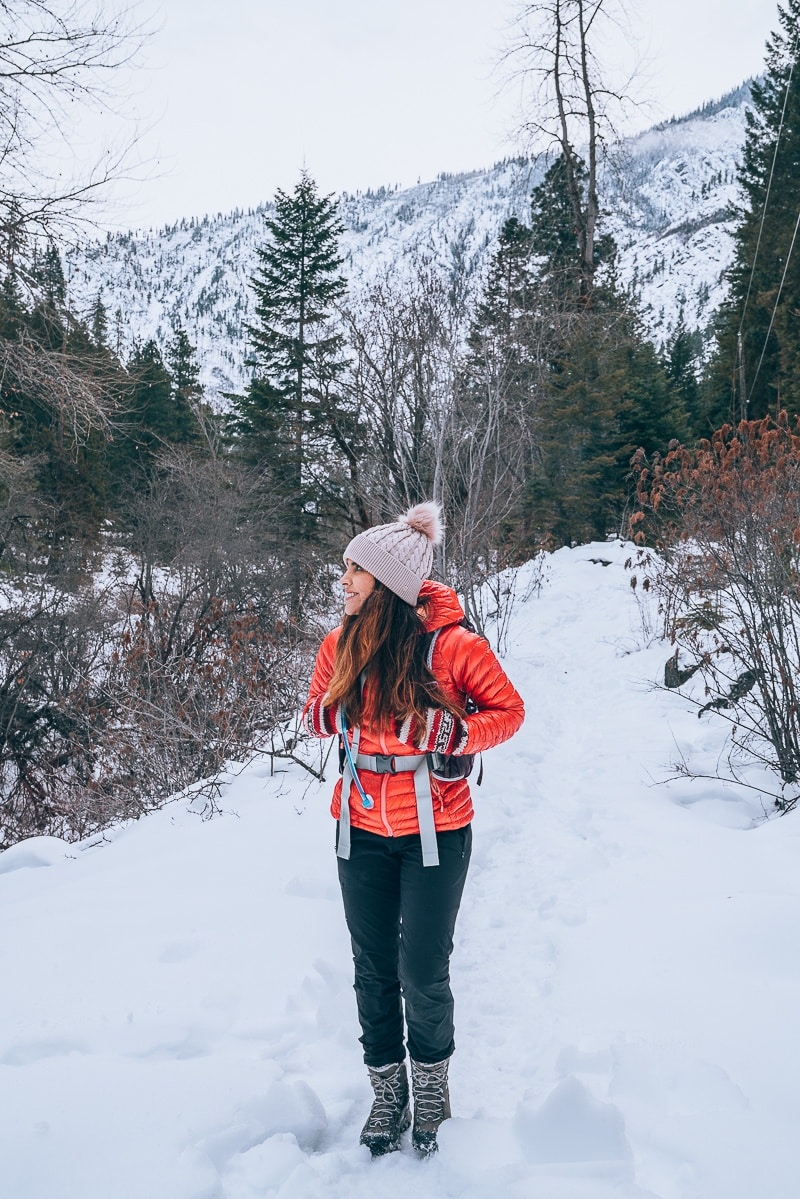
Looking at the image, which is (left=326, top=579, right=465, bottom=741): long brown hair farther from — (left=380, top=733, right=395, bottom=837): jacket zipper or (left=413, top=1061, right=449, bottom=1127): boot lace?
(left=413, top=1061, right=449, bottom=1127): boot lace


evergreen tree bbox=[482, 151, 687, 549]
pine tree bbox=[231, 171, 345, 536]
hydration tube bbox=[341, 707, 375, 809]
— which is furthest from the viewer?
pine tree bbox=[231, 171, 345, 536]

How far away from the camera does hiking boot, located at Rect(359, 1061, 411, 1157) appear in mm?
2256

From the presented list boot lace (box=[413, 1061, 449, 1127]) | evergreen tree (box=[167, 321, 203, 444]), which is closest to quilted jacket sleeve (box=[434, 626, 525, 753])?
boot lace (box=[413, 1061, 449, 1127])

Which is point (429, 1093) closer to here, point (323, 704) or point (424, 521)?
point (323, 704)

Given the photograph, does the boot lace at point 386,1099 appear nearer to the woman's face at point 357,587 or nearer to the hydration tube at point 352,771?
the hydration tube at point 352,771

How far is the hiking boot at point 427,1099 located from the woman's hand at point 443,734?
1061 mm

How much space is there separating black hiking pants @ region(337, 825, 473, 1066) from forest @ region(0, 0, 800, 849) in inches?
131

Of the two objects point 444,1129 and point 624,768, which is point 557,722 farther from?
point 444,1129

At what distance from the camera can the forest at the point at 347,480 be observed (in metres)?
5.34

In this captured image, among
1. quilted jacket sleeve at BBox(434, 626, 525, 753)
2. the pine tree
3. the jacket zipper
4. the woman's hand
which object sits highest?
the pine tree

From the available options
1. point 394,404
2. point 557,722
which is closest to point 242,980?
point 557,722

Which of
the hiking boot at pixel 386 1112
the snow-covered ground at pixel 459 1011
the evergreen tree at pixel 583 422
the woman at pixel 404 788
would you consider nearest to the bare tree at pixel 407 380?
the snow-covered ground at pixel 459 1011

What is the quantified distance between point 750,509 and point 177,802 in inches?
→ 199

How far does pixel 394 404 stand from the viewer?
900 cm
